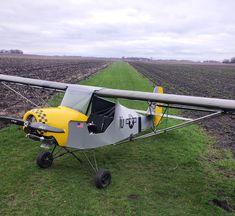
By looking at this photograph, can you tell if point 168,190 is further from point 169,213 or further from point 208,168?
point 208,168

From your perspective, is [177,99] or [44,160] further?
[44,160]

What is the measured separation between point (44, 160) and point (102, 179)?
196 cm

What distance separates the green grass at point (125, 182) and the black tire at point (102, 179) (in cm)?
15

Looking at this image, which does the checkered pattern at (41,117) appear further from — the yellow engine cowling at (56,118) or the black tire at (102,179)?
the black tire at (102,179)

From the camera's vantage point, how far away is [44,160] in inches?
325

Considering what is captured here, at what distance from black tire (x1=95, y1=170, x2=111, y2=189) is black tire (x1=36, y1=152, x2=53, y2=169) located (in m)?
1.79

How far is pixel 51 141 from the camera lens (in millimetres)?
6945

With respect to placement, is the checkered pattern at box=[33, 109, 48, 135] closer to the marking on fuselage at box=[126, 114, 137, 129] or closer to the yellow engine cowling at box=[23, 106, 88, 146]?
the yellow engine cowling at box=[23, 106, 88, 146]

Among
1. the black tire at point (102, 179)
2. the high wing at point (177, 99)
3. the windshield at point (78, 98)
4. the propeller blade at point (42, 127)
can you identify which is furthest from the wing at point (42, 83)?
the black tire at point (102, 179)

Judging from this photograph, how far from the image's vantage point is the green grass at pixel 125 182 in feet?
21.0

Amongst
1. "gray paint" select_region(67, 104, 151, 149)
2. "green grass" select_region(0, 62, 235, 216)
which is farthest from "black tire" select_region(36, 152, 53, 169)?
"gray paint" select_region(67, 104, 151, 149)

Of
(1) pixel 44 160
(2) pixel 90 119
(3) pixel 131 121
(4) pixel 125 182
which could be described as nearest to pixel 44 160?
(1) pixel 44 160

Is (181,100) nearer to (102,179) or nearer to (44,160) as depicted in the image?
(102,179)

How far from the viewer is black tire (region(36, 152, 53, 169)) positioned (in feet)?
26.9
